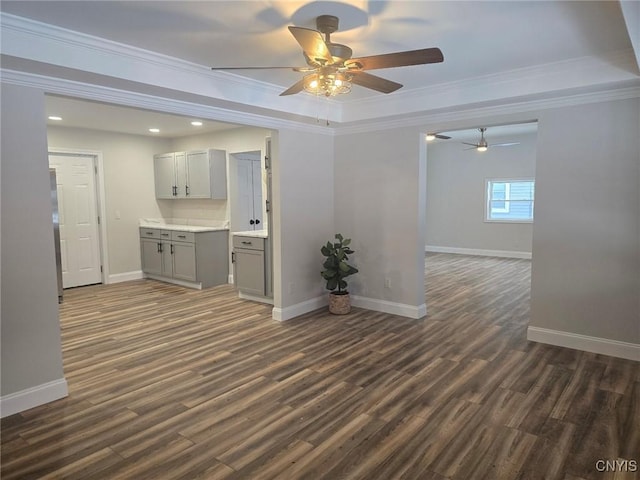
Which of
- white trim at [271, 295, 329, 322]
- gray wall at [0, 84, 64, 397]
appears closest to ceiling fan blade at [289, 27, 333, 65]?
gray wall at [0, 84, 64, 397]

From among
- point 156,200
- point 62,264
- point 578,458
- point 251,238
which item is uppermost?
point 156,200

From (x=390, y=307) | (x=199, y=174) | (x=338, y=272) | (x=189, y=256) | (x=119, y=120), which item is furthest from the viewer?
(x=199, y=174)

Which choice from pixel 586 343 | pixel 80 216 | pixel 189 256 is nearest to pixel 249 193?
pixel 189 256

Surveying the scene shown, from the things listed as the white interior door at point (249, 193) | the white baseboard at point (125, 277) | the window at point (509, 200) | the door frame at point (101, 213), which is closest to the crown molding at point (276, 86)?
the white interior door at point (249, 193)

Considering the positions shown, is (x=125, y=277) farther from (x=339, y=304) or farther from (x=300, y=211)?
(x=339, y=304)

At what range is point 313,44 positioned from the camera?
232 centimetres

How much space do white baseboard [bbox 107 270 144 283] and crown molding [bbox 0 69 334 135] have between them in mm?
Answer: 4292

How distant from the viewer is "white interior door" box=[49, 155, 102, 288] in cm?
651

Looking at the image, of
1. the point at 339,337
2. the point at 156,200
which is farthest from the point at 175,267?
the point at 339,337

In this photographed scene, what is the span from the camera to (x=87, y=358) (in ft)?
12.4

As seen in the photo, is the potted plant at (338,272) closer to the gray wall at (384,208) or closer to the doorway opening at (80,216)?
the gray wall at (384,208)

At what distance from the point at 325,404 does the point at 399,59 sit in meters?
2.36

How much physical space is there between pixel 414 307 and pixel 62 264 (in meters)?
5.46

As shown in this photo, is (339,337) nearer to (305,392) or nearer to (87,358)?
(305,392)
